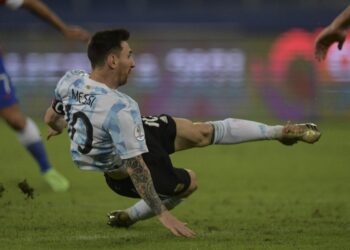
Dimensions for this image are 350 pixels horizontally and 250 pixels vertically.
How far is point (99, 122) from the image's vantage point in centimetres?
590

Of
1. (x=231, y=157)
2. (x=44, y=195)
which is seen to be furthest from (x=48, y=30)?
(x=44, y=195)

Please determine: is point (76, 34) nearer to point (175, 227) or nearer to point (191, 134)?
point (191, 134)

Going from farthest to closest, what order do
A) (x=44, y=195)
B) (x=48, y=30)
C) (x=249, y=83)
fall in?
(x=48, y=30)
(x=249, y=83)
(x=44, y=195)

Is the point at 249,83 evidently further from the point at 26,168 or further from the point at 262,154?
the point at 26,168

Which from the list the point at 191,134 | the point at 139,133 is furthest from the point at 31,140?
the point at 139,133

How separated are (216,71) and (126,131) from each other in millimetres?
11179

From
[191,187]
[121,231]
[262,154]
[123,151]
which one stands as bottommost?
[262,154]

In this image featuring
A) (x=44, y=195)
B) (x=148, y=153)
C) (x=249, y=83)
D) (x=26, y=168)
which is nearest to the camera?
(x=148, y=153)

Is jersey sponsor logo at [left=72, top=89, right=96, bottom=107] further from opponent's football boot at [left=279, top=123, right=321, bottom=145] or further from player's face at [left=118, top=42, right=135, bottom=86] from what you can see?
opponent's football boot at [left=279, top=123, right=321, bottom=145]

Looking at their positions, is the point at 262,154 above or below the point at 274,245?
below

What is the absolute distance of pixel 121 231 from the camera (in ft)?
22.4

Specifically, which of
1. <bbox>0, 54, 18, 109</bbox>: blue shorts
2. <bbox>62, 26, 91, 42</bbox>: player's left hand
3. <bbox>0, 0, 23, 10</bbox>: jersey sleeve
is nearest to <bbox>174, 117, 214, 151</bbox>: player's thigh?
<bbox>62, 26, 91, 42</bbox>: player's left hand

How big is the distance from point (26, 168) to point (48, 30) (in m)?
7.56

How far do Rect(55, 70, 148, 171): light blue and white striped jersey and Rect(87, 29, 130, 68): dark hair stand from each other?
167 millimetres
